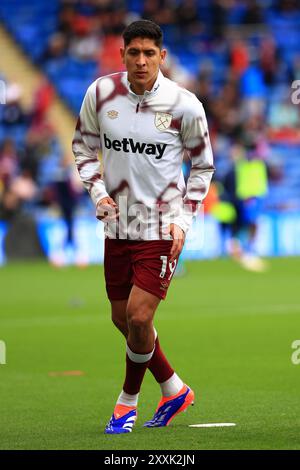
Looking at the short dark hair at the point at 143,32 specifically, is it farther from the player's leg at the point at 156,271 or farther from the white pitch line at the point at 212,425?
the white pitch line at the point at 212,425

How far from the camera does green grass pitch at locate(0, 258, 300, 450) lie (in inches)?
289

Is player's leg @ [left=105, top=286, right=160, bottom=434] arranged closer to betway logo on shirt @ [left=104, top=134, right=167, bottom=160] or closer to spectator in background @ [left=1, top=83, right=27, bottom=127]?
betway logo on shirt @ [left=104, top=134, right=167, bottom=160]

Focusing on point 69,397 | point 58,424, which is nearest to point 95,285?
point 69,397

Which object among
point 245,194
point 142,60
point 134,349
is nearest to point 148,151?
point 142,60

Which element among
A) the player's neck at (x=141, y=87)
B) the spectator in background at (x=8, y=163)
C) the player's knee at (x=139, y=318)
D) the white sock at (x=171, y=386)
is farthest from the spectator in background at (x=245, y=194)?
the player's knee at (x=139, y=318)

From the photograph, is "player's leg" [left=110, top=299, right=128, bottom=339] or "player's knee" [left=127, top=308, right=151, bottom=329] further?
"player's leg" [left=110, top=299, right=128, bottom=339]

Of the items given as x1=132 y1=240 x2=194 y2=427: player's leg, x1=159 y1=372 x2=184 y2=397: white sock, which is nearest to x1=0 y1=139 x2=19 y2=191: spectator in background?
x1=159 y1=372 x2=184 y2=397: white sock

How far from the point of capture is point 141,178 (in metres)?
7.53

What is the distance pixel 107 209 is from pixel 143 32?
1.07m

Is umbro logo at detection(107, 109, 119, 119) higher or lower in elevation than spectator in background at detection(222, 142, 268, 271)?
higher

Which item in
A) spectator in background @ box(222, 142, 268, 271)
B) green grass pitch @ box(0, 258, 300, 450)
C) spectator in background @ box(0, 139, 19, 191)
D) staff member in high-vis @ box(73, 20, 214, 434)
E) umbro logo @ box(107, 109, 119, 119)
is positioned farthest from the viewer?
spectator in background @ box(0, 139, 19, 191)

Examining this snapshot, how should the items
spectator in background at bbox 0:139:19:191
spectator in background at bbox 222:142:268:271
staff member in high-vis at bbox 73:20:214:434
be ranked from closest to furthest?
staff member in high-vis at bbox 73:20:214:434, spectator in background at bbox 222:142:268:271, spectator in background at bbox 0:139:19:191

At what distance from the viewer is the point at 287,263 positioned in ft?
79.2

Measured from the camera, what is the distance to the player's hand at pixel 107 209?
745 cm
